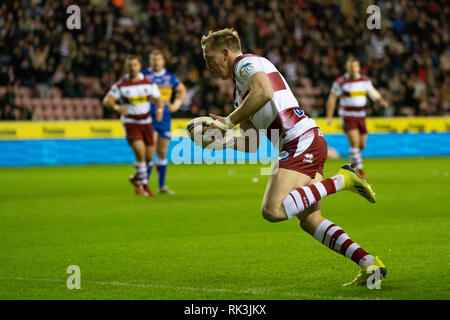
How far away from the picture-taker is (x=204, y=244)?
A: 8.74 metres

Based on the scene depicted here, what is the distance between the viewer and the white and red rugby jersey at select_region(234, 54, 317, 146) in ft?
20.6

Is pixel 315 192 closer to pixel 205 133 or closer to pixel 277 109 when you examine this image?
pixel 277 109

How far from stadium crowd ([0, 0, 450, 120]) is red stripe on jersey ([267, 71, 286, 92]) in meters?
17.7

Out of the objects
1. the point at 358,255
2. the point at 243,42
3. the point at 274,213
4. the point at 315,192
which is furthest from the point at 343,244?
the point at 243,42

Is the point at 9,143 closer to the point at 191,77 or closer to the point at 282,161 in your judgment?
the point at 191,77

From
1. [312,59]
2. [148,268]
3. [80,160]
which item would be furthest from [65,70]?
[148,268]

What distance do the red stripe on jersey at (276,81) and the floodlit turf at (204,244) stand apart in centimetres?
157

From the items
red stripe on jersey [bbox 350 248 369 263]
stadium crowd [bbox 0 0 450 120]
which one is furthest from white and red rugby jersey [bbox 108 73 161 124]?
stadium crowd [bbox 0 0 450 120]

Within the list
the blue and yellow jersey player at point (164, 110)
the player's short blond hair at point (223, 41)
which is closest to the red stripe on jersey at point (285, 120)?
the player's short blond hair at point (223, 41)

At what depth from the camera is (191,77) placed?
26203 millimetres

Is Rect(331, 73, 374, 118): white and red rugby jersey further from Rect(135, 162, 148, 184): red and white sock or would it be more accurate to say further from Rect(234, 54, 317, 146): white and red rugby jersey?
Rect(234, 54, 317, 146): white and red rugby jersey

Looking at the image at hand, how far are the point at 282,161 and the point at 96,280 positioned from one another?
186 cm

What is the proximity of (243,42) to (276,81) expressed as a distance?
22183mm

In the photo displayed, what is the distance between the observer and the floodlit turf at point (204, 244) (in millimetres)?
6277
